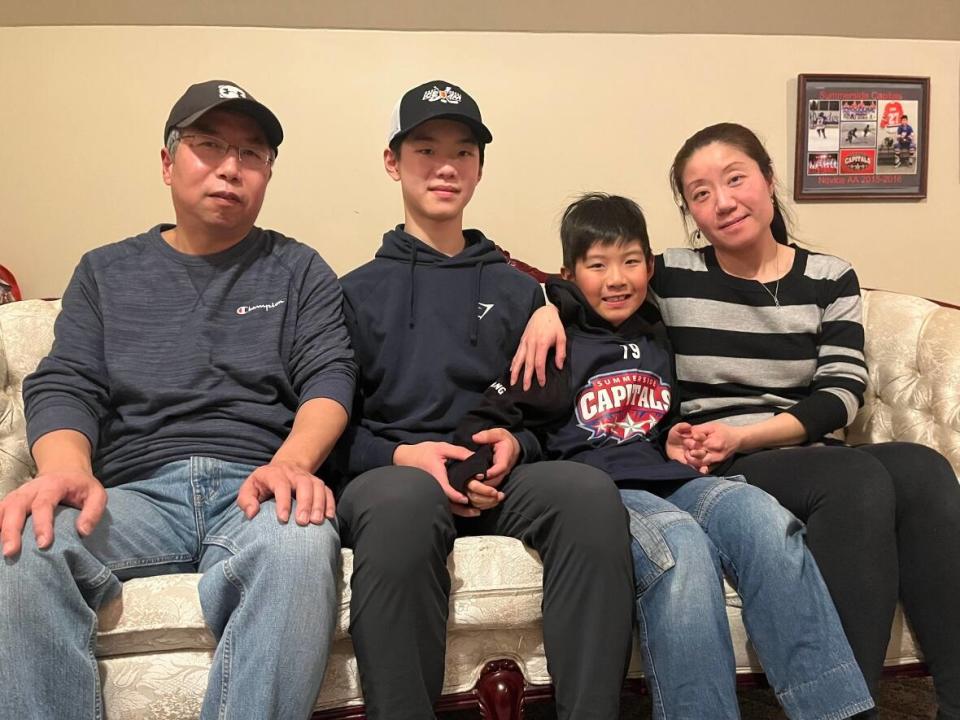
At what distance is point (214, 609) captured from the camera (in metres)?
1.17

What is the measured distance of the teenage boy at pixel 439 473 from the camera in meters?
1.17

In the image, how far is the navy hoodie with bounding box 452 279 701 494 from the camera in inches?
57.5

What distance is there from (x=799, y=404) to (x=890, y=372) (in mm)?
368

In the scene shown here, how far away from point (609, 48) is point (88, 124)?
1.43m

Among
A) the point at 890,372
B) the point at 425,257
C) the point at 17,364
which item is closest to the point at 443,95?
the point at 425,257

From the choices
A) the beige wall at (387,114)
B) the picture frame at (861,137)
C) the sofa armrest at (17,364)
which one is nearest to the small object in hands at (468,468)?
the sofa armrest at (17,364)

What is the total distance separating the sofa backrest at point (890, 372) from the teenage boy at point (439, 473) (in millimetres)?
642

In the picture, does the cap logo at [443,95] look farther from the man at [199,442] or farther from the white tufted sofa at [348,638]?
the white tufted sofa at [348,638]

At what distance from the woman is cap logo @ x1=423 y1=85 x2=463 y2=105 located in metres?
0.45

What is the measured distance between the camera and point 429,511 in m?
1.23

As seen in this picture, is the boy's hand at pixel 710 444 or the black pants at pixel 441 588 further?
the boy's hand at pixel 710 444

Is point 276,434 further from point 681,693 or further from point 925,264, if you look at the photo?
point 925,264

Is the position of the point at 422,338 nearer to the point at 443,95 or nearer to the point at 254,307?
the point at 254,307

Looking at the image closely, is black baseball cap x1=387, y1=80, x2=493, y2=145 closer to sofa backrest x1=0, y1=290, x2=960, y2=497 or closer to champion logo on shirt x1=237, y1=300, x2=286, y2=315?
champion logo on shirt x1=237, y1=300, x2=286, y2=315
